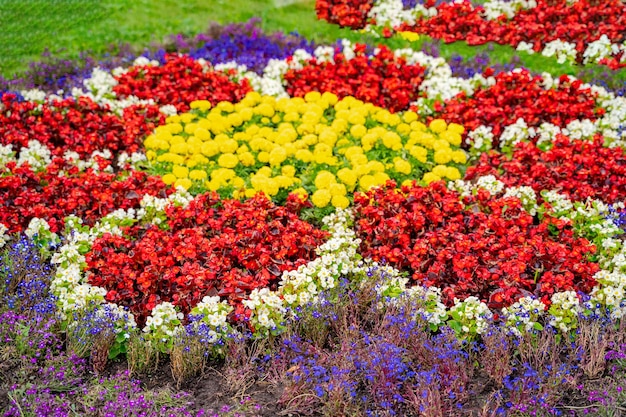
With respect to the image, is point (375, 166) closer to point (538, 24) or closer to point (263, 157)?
point (263, 157)

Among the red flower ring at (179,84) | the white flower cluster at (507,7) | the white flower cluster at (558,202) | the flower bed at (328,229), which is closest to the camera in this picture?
the flower bed at (328,229)

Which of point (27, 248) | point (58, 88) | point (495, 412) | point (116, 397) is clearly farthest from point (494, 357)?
point (58, 88)

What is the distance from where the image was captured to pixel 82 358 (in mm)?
5062

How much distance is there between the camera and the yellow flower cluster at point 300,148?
6.91 meters

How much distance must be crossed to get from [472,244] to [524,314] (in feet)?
2.93

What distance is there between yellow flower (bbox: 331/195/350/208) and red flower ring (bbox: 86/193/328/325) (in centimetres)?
41

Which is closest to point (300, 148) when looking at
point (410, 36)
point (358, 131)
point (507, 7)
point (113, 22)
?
point (358, 131)

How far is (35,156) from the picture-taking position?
7.48 metres

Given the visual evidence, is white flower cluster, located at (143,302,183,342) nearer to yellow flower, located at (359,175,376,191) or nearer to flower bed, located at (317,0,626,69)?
yellow flower, located at (359,175,376,191)

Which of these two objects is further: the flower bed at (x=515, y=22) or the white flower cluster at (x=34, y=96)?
the flower bed at (x=515, y=22)

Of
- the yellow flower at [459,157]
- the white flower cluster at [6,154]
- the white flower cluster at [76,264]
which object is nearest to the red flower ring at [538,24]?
the yellow flower at [459,157]

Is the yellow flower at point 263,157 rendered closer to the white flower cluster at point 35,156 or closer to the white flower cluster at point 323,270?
the white flower cluster at point 323,270

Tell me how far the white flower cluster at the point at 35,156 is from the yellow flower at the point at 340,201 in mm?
3291

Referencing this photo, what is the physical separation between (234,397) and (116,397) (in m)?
0.81
